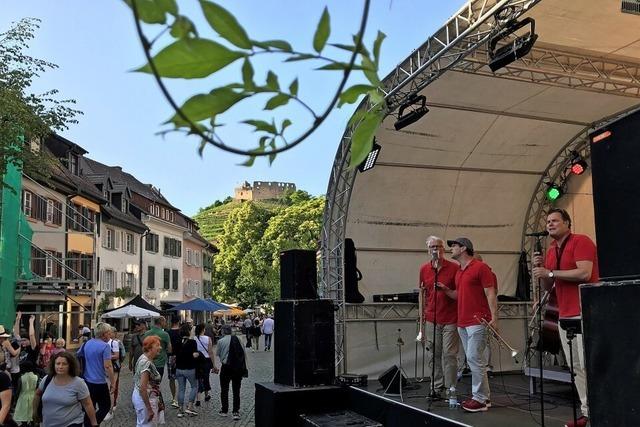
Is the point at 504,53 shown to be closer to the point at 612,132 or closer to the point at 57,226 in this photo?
the point at 612,132

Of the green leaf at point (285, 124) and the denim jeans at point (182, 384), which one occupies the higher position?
the green leaf at point (285, 124)

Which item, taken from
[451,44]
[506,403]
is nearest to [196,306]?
[506,403]

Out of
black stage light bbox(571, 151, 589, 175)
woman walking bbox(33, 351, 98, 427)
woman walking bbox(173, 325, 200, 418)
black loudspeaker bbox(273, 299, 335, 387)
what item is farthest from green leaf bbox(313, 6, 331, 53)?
black stage light bbox(571, 151, 589, 175)

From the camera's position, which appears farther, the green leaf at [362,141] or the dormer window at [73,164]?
the dormer window at [73,164]

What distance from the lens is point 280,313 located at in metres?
8.89

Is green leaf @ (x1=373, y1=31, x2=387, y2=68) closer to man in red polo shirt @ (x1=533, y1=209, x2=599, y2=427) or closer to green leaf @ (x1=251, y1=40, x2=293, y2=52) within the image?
green leaf @ (x1=251, y1=40, x2=293, y2=52)

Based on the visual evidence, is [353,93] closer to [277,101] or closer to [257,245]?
[277,101]

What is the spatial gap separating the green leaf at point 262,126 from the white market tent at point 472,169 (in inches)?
305

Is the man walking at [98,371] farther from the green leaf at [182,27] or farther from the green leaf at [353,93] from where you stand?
the green leaf at [182,27]

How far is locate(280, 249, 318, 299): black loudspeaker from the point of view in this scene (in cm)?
878

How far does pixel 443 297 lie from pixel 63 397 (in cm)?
416

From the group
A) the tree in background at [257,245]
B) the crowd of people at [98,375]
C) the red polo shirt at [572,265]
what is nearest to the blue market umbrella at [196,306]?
the crowd of people at [98,375]

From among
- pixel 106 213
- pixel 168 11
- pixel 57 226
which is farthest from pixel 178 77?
pixel 106 213

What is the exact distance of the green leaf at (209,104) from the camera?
1.21 metres
